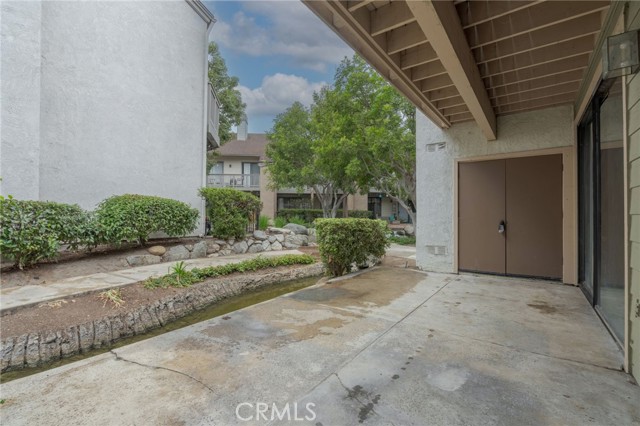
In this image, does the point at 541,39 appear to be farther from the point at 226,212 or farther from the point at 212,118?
the point at 212,118

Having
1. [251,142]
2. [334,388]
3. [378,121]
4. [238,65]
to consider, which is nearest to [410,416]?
[334,388]

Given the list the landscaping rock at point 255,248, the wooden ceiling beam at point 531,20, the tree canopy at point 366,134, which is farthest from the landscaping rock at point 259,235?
the wooden ceiling beam at point 531,20

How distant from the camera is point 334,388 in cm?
206

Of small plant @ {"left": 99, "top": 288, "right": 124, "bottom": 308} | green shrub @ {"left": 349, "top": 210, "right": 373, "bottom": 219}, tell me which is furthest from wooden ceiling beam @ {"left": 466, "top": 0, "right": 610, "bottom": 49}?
green shrub @ {"left": 349, "top": 210, "right": 373, "bottom": 219}

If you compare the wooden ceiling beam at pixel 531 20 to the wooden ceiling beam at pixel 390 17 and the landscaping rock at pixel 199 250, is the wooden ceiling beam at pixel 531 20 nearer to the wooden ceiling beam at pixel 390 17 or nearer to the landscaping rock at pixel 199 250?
the wooden ceiling beam at pixel 390 17

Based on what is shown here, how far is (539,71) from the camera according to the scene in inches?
156

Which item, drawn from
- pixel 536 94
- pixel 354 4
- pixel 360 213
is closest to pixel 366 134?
pixel 536 94

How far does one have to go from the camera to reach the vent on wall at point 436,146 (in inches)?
246

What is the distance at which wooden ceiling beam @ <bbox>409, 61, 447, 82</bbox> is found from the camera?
3825 millimetres

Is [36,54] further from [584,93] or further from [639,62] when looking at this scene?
[584,93]

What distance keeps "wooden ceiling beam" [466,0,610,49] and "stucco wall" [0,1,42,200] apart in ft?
24.0

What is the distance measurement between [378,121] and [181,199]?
270 inches

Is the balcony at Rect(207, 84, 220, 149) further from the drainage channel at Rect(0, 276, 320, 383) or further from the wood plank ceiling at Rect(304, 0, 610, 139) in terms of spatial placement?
the wood plank ceiling at Rect(304, 0, 610, 139)

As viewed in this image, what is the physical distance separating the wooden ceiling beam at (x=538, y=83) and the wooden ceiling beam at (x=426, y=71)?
1.32m
